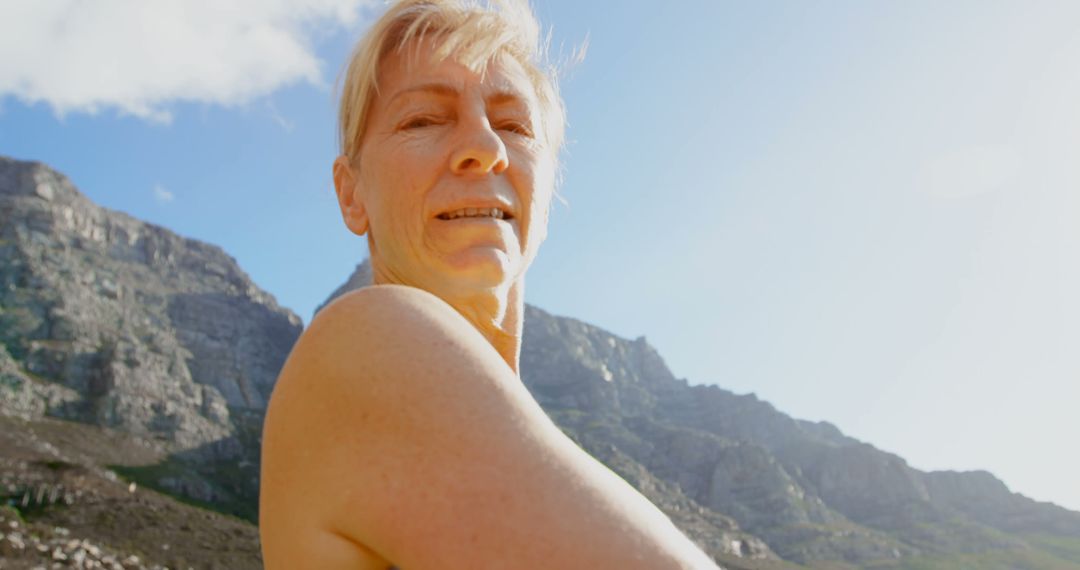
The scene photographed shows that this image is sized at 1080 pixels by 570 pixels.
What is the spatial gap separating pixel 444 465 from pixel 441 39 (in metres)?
1.85

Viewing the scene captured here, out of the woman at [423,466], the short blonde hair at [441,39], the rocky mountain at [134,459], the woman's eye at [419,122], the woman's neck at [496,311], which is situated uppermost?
the rocky mountain at [134,459]

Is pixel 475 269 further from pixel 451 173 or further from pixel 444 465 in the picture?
pixel 444 465

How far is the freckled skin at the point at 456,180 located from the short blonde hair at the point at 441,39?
48 millimetres

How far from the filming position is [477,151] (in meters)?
2.64

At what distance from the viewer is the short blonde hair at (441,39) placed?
9.13 feet

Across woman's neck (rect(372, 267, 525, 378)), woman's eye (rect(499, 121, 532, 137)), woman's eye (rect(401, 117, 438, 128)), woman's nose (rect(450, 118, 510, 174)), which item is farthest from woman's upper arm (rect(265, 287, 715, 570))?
woman's eye (rect(499, 121, 532, 137))

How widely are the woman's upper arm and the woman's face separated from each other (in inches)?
36.8

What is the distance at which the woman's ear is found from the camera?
323 cm

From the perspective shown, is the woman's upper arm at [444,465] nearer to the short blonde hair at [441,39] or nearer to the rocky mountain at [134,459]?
the short blonde hair at [441,39]

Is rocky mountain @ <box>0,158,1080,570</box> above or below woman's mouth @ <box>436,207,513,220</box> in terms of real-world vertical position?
above

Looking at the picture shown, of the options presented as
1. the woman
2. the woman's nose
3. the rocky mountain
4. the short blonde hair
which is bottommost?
the woman

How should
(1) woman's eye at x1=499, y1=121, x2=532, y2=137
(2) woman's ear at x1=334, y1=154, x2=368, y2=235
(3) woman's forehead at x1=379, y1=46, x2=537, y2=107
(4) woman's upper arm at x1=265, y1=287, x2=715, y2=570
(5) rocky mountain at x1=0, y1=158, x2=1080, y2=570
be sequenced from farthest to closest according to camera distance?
1. (5) rocky mountain at x1=0, y1=158, x2=1080, y2=570
2. (2) woman's ear at x1=334, y1=154, x2=368, y2=235
3. (1) woman's eye at x1=499, y1=121, x2=532, y2=137
4. (3) woman's forehead at x1=379, y1=46, x2=537, y2=107
5. (4) woman's upper arm at x1=265, y1=287, x2=715, y2=570

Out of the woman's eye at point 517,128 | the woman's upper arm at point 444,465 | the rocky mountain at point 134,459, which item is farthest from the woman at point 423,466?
the rocky mountain at point 134,459

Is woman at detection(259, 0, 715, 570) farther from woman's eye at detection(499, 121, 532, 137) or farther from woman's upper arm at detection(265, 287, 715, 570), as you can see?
woman's eye at detection(499, 121, 532, 137)
